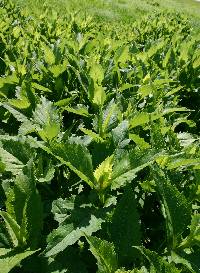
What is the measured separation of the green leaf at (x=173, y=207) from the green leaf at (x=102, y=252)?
0.98 feet

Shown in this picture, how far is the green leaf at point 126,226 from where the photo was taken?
170 centimetres

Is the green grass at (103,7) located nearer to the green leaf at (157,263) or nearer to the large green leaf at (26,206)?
the large green leaf at (26,206)

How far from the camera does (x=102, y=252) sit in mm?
1500

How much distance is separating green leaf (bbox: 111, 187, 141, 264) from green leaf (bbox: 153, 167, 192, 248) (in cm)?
14

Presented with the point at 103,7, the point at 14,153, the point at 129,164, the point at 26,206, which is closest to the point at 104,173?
the point at 129,164

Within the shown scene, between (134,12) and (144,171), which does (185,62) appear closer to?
(144,171)

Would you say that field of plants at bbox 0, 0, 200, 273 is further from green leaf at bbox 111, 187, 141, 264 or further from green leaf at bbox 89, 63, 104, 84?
green leaf at bbox 89, 63, 104, 84

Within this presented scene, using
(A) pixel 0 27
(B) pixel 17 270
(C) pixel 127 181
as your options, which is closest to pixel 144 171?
(C) pixel 127 181

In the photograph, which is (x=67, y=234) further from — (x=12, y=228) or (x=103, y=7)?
(x=103, y=7)

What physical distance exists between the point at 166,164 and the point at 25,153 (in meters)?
0.76

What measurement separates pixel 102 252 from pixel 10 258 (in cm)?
40

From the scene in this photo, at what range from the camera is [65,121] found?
→ 9.32ft

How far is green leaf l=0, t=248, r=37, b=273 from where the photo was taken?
1518mm

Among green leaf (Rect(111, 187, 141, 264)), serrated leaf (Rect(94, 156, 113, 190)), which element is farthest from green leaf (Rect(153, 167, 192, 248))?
serrated leaf (Rect(94, 156, 113, 190))
